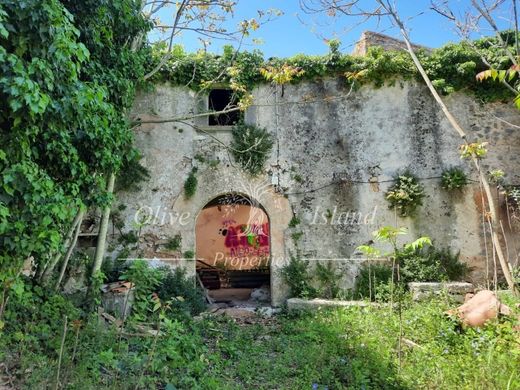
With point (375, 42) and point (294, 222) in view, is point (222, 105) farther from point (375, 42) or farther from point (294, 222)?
point (375, 42)

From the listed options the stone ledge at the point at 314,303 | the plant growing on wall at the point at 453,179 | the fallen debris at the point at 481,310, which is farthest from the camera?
the plant growing on wall at the point at 453,179

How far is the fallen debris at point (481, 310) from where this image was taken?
15.2 ft

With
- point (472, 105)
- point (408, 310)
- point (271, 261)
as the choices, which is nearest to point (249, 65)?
point (271, 261)

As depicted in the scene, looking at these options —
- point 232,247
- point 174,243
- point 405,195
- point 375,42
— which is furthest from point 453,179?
→ point 232,247

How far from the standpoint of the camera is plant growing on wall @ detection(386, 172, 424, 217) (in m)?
7.73

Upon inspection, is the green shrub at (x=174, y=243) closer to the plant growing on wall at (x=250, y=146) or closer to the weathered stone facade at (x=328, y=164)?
the weathered stone facade at (x=328, y=164)

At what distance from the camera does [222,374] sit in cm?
410

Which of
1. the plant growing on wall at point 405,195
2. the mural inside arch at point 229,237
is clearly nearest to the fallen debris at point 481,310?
the plant growing on wall at point 405,195

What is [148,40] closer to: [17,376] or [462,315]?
[17,376]

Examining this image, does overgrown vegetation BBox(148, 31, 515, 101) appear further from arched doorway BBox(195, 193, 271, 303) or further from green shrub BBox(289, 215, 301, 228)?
arched doorway BBox(195, 193, 271, 303)

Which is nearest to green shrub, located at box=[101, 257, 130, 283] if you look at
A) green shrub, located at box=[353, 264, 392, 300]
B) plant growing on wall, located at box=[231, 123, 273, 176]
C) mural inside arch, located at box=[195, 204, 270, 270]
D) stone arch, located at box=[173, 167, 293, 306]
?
stone arch, located at box=[173, 167, 293, 306]

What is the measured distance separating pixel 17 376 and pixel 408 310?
15.9 feet

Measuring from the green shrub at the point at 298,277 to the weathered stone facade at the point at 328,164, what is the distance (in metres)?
0.17

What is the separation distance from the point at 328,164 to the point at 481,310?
4017 millimetres
